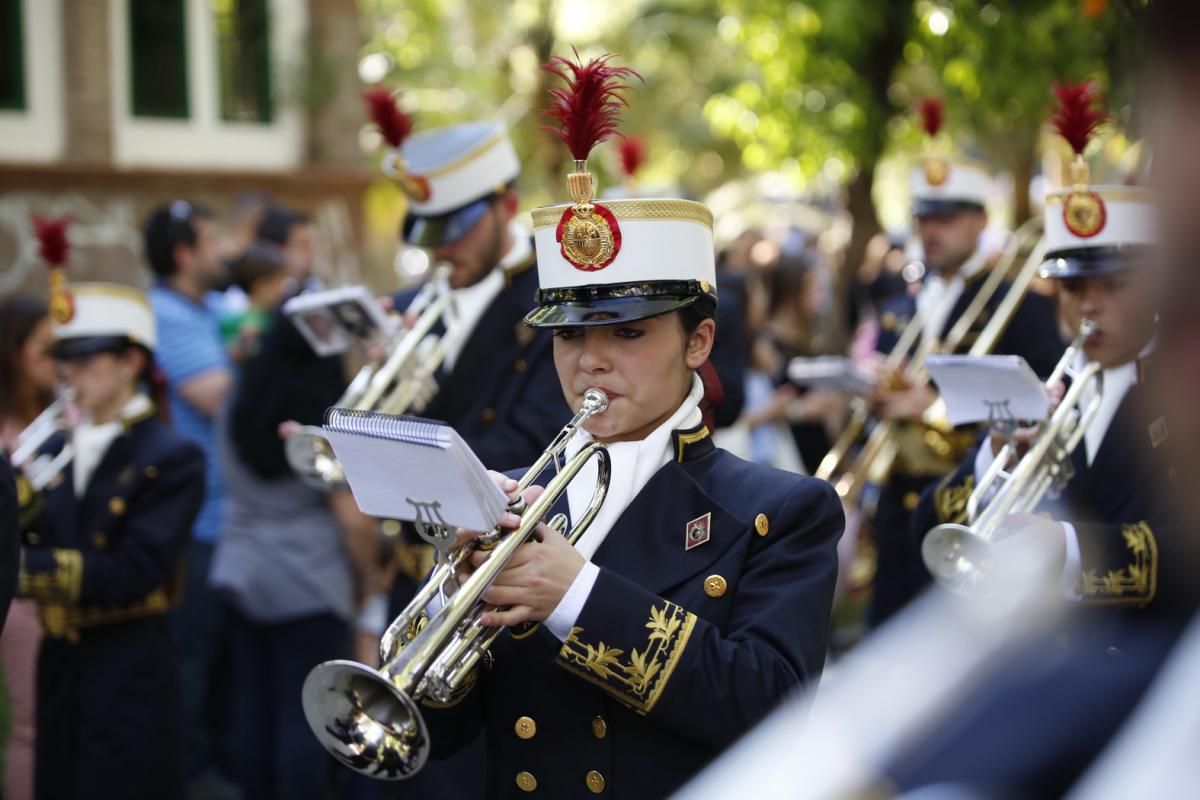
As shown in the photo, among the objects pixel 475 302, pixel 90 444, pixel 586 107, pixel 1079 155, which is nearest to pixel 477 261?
pixel 475 302

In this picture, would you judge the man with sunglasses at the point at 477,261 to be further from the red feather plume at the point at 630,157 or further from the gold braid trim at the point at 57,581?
the gold braid trim at the point at 57,581

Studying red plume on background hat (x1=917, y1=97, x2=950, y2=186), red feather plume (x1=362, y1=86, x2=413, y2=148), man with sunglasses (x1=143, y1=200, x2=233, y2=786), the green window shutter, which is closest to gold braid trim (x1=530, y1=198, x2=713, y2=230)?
red feather plume (x1=362, y1=86, x2=413, y2=148)

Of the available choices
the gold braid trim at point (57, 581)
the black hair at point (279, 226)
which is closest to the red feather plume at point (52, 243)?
the gold braid trim at point (57, 581)

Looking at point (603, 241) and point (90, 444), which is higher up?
point (603, 241)

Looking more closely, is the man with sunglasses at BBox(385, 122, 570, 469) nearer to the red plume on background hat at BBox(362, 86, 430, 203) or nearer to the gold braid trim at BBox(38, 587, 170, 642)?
the red plume on background hat at BBox(362, 86, 430, 203)

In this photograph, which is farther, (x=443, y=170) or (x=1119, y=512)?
(x=443, y=170)

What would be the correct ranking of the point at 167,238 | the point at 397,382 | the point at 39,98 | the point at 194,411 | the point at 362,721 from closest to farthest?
1. the point at 362,721
2. the point at 397,382
3. the point at 194,411
4. the point at 167,238
5. the point at 39,98

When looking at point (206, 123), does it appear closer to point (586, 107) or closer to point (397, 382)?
point (397, 382)

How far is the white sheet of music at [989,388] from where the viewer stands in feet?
12.1

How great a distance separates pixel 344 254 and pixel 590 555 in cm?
1059

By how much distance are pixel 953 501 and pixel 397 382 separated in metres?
2.00

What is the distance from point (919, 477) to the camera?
19.1 feet

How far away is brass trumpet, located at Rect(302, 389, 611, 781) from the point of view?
2350mm

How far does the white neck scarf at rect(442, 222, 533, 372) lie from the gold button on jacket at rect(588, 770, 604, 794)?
97.0 inches
